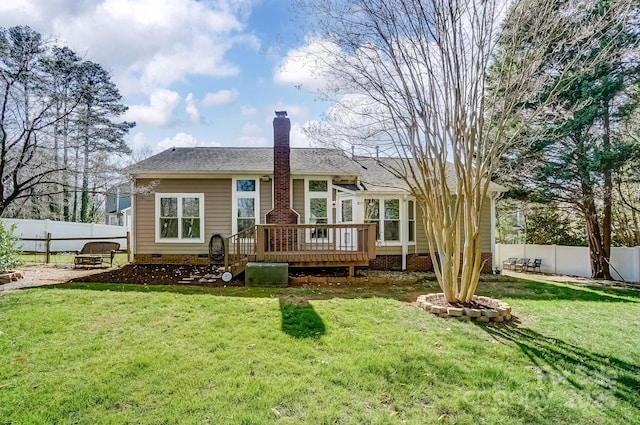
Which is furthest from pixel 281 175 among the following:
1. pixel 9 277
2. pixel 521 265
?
pixel 521 265

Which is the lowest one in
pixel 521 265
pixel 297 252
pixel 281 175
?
pixel 521 265

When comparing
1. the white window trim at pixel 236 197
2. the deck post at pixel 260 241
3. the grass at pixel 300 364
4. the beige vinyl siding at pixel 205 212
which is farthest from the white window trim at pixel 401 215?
the grass at pixel 300 364

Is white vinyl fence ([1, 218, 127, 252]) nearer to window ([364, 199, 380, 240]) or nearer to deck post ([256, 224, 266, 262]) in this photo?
deck post ([256, 224, 266, 262])

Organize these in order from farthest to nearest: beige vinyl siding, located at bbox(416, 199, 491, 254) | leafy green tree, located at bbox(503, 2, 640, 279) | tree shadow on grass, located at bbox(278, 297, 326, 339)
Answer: beige vinyl siding, located at bbox(416, 199, 491, 254) < leafy green tree, located at bbox(503, 2, 640, 279) < tree shadow on grass, located at bbox(278, 297, 326, 339)

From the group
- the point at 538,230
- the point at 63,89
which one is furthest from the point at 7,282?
the point at 538,230

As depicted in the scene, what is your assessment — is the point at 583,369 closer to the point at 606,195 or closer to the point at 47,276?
the point at 606,195

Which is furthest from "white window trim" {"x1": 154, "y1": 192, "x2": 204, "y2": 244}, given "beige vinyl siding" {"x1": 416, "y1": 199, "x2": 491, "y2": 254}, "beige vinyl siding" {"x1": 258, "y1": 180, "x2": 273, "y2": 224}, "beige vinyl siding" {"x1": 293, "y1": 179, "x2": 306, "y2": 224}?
"beige vinyl siding" {"x1": 416, "y1": 199, "x2": 491, "y2": 254}

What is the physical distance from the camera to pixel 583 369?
443 cm

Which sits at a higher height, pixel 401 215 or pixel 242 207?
pixel 242 207

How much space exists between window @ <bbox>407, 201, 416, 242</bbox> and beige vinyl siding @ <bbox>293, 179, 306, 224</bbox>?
376 centimetres

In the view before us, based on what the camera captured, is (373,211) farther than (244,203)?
No

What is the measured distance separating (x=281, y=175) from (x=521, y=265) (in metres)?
11.4

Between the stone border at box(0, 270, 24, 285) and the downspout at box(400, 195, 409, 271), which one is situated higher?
the downspout at box(400, 195, 409, 271)

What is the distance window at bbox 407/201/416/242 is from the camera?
42.6 feet
